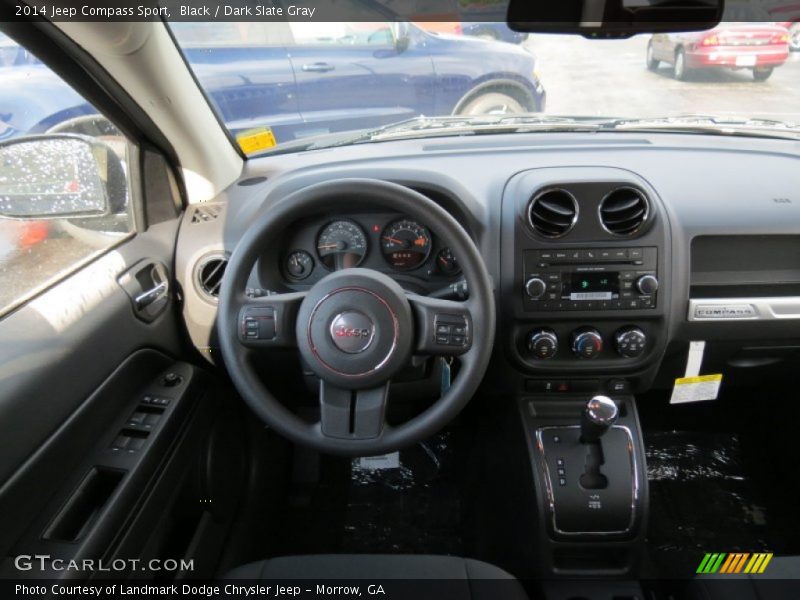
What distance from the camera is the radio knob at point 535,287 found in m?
1.88

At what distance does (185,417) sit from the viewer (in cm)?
187

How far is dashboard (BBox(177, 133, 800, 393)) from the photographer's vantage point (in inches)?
73.3

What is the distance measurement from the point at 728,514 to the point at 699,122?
5.07 feet

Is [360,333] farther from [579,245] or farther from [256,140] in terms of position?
[256,140]

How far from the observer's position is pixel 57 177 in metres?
1.88

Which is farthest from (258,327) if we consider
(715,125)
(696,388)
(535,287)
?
(715,125)

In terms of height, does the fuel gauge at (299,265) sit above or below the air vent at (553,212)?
below

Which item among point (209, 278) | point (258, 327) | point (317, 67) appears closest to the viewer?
point (258, 327)

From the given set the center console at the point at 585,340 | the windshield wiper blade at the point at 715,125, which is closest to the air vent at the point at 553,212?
the center console at the point at 585,340

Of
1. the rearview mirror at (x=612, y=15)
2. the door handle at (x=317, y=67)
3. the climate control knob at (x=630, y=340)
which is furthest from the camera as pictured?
the door handle at (x=317, y=67)

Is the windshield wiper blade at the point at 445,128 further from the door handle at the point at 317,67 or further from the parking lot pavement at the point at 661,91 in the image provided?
the door handle at the point at 317,67

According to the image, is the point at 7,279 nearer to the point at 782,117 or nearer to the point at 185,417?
the point at 185,417

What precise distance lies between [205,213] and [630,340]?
57.7 inches

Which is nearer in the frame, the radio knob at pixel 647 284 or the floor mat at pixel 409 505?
the radio knob at pixel 647 284
